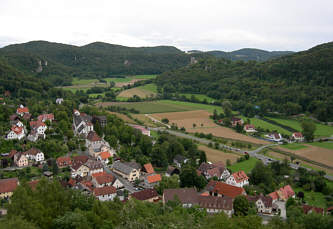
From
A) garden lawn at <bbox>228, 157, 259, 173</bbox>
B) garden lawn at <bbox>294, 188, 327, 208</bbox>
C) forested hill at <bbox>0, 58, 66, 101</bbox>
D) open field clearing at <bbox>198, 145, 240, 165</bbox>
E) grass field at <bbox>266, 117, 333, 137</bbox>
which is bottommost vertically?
garden lawn at <bbox>294, 188, 327, 208</bbox>

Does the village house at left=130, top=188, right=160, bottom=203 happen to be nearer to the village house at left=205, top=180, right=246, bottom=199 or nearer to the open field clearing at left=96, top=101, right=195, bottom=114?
the village house at left=205, top=180, right=246, bottom=199

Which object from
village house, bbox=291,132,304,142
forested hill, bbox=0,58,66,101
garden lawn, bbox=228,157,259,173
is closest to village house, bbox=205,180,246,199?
garden lawn, bbox=228,157,259,173

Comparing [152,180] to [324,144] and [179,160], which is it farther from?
[324,144]

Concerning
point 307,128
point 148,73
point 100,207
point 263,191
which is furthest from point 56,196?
point 148,73

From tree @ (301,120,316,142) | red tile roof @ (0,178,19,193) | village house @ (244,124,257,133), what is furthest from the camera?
village house @ (244,124,257,133)

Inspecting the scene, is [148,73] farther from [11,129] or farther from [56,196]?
[56,196]

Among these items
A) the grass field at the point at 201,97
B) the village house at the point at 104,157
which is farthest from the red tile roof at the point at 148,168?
the grass field at the point at 201,97

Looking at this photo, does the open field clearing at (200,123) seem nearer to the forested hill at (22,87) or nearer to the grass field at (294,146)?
the grass field at (294,146)
